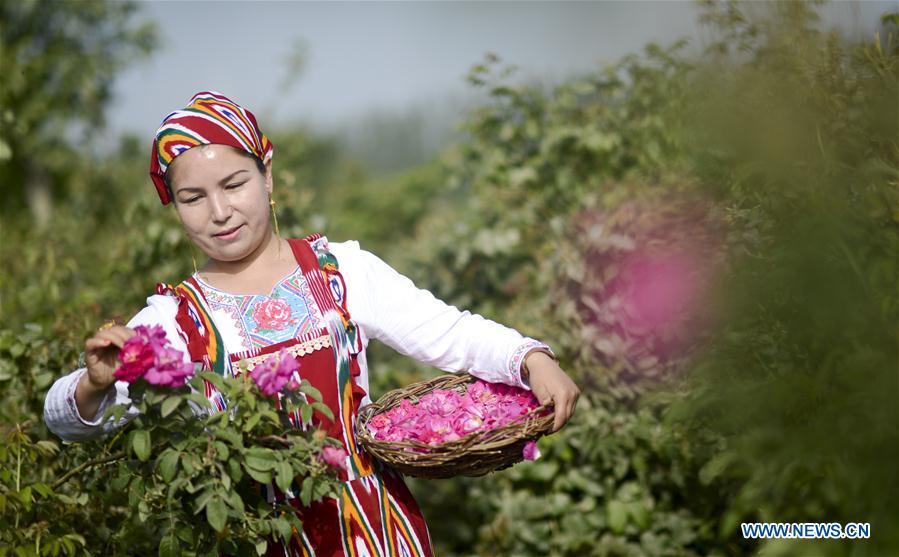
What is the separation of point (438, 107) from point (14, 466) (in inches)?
444

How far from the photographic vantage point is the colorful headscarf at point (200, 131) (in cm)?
197

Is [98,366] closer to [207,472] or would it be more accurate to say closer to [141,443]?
[141,443]

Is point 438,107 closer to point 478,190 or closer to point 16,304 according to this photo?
point 478,190

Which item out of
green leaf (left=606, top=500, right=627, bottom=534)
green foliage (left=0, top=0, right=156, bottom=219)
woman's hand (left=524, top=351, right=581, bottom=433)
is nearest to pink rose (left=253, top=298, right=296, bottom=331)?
woman's hand (left=524, top=351, right=581, bottom=433)

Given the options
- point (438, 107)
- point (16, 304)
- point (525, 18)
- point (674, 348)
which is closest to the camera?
point (674, 348)

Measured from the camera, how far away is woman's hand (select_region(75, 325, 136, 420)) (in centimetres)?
175

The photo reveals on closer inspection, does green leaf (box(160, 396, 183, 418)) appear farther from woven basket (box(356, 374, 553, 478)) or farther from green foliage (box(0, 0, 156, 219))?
green foliage (box(0, 0, 156, 219))

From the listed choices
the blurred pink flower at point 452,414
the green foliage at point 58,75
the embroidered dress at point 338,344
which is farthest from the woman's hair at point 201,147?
the green foliage at point 58,75

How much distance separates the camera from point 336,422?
196 centimetres

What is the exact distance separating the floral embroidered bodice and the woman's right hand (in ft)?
0.77

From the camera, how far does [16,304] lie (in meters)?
3.59

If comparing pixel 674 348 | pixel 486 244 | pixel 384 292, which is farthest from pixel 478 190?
pixel 384 292

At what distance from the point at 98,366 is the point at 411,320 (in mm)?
672

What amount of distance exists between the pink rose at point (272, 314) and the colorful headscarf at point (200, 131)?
33 cm
